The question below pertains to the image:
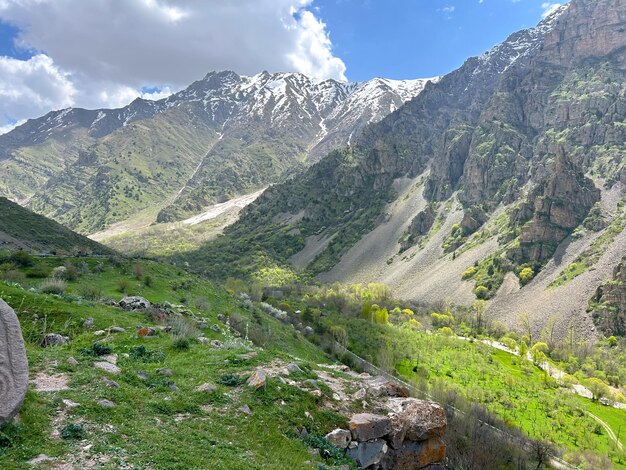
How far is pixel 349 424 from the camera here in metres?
16.1

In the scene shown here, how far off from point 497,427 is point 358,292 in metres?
95.0

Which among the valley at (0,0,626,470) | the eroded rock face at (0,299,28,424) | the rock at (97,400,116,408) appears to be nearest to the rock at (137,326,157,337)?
the valley at (0,0,626,470)

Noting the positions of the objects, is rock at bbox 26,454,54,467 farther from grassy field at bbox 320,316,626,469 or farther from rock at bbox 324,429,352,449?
grassy field at bbox 320,316,626,469

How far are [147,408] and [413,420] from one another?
35.7 ft

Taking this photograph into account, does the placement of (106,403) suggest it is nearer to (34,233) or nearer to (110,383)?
(110,383)

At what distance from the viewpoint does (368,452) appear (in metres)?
16.0

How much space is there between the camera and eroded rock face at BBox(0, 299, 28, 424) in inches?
386

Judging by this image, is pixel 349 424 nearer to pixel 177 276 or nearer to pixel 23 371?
pixel 23 371

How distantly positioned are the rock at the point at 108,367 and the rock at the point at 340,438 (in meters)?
7.95

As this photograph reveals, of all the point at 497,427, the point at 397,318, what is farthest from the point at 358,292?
the point at 497,427

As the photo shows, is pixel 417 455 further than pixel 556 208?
No

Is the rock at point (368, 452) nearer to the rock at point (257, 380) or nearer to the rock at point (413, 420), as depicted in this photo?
the rock at point (413, 420)

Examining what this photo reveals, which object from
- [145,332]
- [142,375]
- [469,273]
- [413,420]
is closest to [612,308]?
[469,273]

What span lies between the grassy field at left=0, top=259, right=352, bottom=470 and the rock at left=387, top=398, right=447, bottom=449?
8.64 ft
